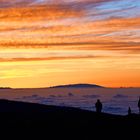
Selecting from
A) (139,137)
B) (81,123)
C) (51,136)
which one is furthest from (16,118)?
(139,137)

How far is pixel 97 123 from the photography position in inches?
1674

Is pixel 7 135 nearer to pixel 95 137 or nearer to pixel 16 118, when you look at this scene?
pixel 95 137

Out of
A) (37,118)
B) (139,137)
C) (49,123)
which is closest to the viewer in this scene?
(139,137)

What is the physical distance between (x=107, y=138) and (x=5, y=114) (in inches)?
489

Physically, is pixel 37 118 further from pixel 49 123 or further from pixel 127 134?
pixel 127 134

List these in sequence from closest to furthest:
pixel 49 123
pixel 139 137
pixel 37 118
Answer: pixel 139 137, pixel 49 123, pixel 37 118

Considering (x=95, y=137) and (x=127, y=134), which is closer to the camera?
(x=95, y=137)

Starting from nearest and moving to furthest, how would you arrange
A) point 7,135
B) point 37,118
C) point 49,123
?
point 7,135 < point 49,123 < point 37,118

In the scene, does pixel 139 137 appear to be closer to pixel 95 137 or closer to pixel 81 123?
pixel 95 137

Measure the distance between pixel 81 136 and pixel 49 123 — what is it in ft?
19.4

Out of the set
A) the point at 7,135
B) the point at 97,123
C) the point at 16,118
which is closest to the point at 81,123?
the point at 97,123

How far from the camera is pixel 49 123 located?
40812 millimetres

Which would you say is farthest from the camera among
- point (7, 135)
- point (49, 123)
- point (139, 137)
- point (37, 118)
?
point (37, 118)

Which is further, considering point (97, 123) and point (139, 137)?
point (97, 123)
